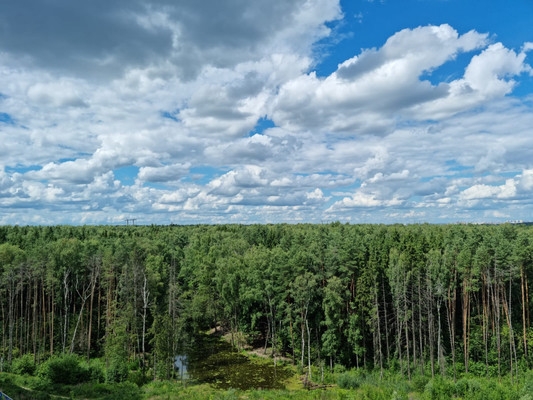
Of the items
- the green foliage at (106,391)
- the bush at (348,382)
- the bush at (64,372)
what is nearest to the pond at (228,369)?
the bush at (348,382)

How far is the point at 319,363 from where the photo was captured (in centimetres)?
5275

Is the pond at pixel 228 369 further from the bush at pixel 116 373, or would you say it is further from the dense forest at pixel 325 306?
the bush at pixel 116 373

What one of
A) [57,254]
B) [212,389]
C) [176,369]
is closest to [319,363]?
[212,389]

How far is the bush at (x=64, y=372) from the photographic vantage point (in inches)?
1718

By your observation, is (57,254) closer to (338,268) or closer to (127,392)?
(127,392)

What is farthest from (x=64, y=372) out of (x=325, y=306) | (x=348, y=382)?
(x=348, y=382)

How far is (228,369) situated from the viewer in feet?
174

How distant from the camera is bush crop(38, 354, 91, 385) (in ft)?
143

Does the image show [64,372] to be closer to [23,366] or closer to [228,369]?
[23,366]

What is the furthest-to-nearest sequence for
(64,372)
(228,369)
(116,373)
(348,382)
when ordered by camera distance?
(228,369), (348,382), (116,373), (64,372)

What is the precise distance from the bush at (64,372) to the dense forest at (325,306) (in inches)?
129

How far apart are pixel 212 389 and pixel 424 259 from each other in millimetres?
32587

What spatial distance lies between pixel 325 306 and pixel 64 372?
3059cm

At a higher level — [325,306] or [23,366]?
[325,306]
